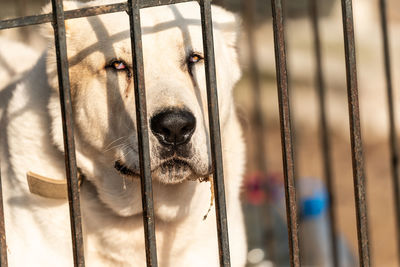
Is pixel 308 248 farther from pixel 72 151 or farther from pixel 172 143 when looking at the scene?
pixel 72 151

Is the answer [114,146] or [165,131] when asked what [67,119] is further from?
[114,146]

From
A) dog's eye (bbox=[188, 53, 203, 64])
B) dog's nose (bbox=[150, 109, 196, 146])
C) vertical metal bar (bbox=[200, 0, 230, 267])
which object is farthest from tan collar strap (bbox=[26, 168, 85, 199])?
vertical metal bar (bbox=[200, 0, 230, 267])

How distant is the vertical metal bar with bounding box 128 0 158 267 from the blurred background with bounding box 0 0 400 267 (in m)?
1.24

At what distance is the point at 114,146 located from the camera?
2307 millimetres

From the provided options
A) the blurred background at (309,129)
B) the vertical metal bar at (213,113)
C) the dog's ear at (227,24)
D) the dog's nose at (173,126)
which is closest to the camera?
the vertical metal bar at (213,113)

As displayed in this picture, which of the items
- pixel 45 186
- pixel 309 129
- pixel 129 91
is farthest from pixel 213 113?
pixel 309 129

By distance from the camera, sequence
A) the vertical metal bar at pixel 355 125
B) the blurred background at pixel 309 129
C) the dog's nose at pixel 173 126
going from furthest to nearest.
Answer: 1. the blurred background at pixel 309 129
2. the dog's nose at pixel 173 126
3. the vertical metal bar at pixel 355 125

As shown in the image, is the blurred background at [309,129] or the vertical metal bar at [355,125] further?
the blurred background at [309,129]

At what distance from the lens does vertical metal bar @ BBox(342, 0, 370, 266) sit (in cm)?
179

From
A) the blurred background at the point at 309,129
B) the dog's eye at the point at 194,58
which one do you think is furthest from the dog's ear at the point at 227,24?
the dog's eye at the point at 194,58

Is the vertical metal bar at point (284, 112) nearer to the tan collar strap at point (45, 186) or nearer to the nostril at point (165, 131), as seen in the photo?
the nostril at point (165, 131)

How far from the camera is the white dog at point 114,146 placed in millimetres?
2215

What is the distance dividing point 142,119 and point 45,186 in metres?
0.77

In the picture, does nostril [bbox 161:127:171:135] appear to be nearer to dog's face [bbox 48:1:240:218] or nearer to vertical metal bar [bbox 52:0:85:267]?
dog's face [bbox 48:1:240:218]
